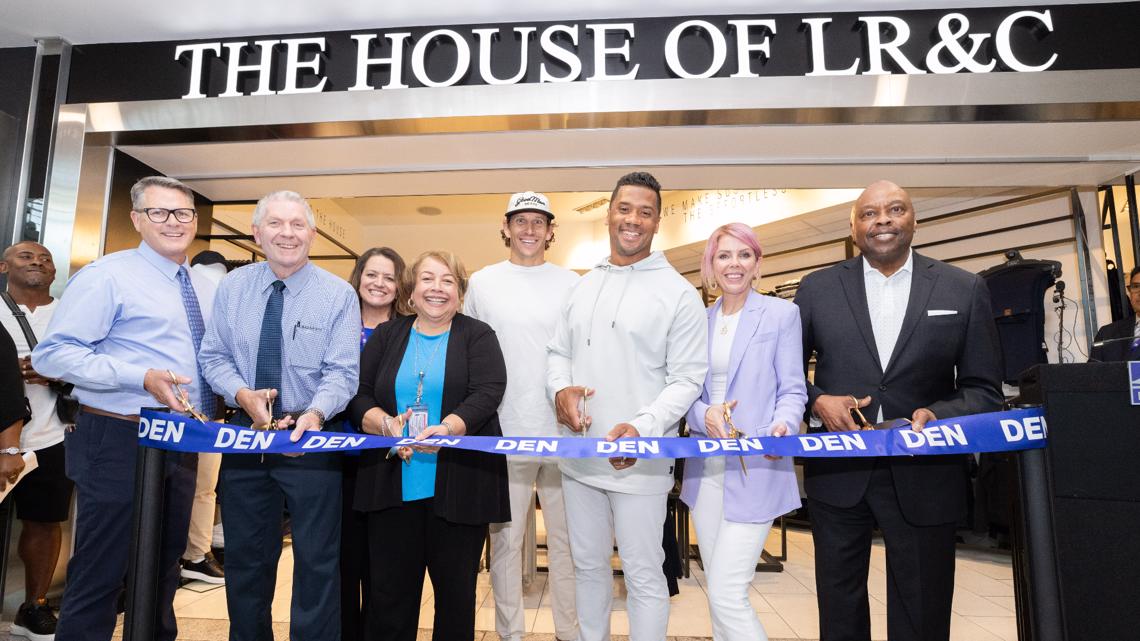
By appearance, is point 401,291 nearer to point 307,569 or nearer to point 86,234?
point 307,569

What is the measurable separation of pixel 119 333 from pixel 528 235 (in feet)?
5.42

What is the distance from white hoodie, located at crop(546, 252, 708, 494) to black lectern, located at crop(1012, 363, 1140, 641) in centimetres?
102

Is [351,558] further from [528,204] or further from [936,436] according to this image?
[936,436]

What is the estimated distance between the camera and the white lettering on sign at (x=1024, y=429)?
1748 millimetres

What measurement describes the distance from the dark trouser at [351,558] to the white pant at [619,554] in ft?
2.75

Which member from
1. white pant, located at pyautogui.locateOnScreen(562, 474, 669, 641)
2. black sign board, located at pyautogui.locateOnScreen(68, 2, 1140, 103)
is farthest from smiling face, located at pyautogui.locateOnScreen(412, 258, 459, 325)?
black sign board, located at pyautogui.locateOnScreen(68, 2, 1140, 103)

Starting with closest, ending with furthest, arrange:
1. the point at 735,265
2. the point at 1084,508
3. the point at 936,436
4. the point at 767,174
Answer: the point at 1084,508
the point at 936,436
the point at 735,265
the point at 767,174

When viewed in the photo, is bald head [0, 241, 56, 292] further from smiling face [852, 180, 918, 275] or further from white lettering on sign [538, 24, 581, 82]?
smiling face [852, 180, 918, 275]

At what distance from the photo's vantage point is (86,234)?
3.96 meters

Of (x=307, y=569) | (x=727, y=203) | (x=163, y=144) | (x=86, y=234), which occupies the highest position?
(x=727, y=203)

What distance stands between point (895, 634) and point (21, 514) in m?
4.10

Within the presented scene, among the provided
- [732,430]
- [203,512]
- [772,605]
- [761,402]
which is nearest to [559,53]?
[761,402]

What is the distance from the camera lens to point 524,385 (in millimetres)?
2670

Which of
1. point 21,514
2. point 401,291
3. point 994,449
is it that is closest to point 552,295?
point 401,291
